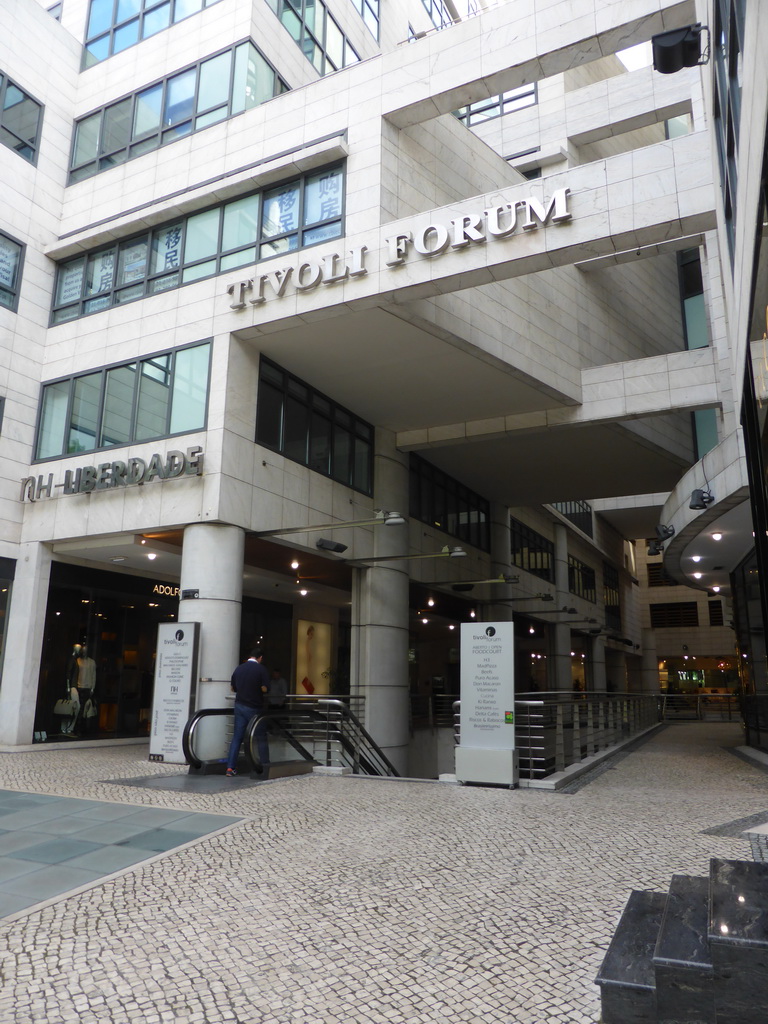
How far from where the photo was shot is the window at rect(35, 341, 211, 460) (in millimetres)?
14953

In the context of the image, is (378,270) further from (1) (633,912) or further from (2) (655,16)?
(1) (633,912)

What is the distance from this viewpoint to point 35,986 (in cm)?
380

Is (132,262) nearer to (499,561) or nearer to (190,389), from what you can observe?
(190,389)

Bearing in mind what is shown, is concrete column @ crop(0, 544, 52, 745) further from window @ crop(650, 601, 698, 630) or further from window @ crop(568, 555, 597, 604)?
window @ crop(650, 601, 698, 630)

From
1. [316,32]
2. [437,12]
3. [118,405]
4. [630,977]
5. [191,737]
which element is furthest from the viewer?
[437,12]

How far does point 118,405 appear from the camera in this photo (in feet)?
52.3

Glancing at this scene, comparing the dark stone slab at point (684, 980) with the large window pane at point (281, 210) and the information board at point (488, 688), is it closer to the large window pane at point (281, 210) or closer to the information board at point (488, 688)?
the information board at point (488, 688)

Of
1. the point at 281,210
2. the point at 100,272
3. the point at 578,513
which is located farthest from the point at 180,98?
the point at 578,513

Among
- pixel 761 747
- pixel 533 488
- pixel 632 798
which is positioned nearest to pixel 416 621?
pixel 533 488

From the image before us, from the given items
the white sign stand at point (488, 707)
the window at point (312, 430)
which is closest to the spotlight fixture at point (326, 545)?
the window at point (312, 430)

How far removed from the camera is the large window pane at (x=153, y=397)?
599 inches

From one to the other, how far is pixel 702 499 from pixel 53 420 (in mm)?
13378

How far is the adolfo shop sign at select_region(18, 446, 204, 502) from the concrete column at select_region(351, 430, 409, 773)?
561cm

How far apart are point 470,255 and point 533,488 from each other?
546 inches
